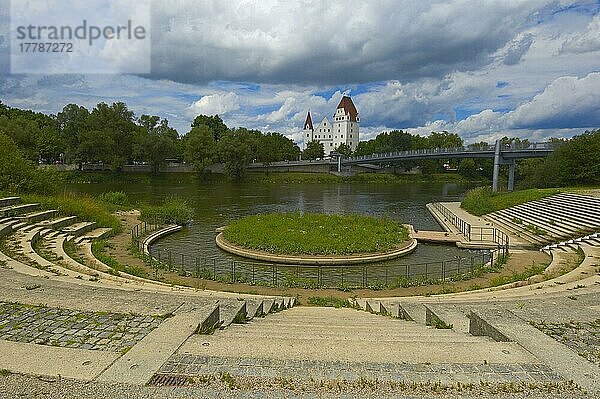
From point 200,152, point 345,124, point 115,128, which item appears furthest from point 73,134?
point 345,124

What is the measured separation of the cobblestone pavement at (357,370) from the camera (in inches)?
176

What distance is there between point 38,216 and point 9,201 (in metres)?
1.85

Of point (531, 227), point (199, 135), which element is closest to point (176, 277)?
point (531, 227)

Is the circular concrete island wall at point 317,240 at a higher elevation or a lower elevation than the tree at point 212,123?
lower

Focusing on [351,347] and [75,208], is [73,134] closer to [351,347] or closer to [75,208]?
[75,208]

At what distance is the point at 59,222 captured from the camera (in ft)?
68.7

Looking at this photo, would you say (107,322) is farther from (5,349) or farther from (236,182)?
(236,182)

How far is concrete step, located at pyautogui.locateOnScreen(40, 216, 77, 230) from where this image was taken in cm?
1996

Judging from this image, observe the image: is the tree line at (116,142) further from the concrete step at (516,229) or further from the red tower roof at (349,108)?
the red tower roof at (349,108)

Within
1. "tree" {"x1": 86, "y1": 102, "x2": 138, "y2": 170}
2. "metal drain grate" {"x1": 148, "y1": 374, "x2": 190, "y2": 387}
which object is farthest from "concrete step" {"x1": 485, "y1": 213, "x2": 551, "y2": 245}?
"tree" {"x1": 86, "y1": 102, "x2": 138, "y2": 170}

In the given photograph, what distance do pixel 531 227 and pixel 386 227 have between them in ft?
32.0

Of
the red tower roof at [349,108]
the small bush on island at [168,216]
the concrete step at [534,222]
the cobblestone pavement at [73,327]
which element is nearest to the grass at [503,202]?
the concrete step at [534,222]

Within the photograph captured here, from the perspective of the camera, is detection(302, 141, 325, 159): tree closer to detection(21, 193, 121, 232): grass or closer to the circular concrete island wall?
the circular concrete island wall

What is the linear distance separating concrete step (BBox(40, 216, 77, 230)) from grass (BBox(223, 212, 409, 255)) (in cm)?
834
